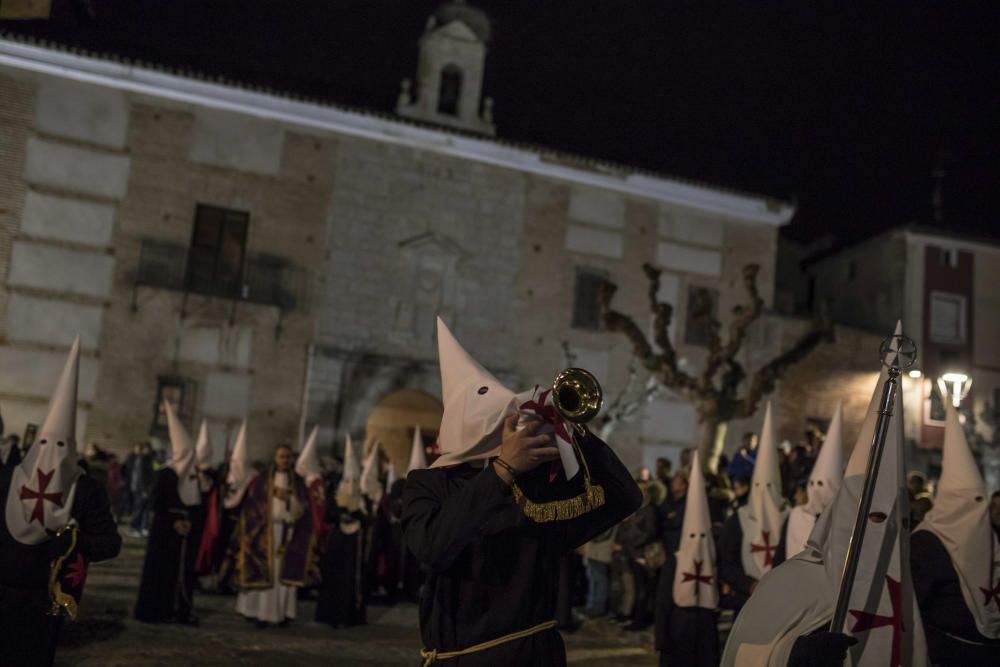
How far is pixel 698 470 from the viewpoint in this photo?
767 centimetres

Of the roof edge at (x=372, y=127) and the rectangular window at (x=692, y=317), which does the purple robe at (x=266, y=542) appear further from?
the rectangular window at (x=692, y=317)

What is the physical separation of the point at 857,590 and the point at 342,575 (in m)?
8.09

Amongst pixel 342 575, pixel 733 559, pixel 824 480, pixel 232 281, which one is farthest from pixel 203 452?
Result: pixel 232 281

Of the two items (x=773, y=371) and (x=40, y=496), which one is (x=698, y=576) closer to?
(x=40, y=496)

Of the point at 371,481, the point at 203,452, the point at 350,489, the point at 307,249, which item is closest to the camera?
the point at 203,452

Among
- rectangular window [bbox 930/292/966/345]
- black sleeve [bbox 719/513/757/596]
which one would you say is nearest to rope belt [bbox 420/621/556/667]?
black sleeve [bbox 719/513/757/596]

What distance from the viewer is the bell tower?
24172mm

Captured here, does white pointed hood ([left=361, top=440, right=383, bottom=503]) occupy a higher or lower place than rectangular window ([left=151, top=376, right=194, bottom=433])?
lower

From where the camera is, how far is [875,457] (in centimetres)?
395

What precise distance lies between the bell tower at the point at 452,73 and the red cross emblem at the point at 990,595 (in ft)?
65.9

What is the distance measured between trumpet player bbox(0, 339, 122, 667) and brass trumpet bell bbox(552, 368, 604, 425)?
13.1ft

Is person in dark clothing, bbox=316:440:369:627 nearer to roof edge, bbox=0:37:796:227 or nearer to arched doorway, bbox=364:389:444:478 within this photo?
arched doorway, bbox=364:389:444:478

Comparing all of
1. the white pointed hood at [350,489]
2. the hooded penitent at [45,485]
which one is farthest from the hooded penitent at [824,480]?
the white pointed hood at [350,489]

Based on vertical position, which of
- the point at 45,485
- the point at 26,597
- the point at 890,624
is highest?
the point at 45,485
